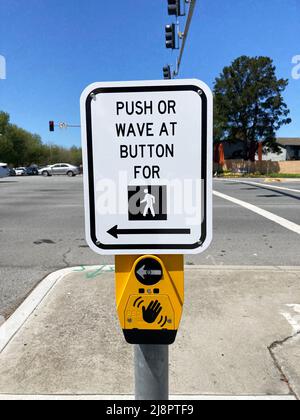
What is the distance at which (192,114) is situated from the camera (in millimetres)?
1159

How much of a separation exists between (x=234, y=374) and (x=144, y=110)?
2.18 m

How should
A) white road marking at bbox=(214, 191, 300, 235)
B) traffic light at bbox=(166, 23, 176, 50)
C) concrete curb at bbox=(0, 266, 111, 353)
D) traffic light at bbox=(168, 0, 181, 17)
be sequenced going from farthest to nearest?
traffic light at bbox=(166, 23, 176, 50)
traffic light at bbox=(168, 0, 181, 17)
white road marking at bbox=(214, 191, 300, 235)
concrete curb at bbox=(0, 266, 111, 353)

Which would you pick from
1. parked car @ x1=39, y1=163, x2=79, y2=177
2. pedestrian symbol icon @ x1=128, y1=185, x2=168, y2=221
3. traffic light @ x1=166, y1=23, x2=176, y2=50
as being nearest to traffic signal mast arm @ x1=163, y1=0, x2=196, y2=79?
traffic light @ x1=166, y1=23, x2=176, y2=50

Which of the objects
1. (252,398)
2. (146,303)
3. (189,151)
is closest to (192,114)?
(189,151)

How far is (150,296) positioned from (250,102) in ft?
149

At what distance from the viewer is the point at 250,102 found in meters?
42.6

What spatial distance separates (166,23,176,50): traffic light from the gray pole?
11.6m

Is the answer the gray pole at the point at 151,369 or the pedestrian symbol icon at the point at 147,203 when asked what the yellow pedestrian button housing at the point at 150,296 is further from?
the pedestrian symbol icon at the point at 147,203

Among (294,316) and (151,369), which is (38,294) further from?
(151,369)

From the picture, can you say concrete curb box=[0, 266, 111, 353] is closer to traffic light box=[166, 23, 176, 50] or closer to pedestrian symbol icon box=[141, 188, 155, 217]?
pedestrian symbol icon box=[141, 188, 155, 217]

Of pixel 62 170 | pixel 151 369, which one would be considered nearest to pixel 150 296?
pixel 151 369

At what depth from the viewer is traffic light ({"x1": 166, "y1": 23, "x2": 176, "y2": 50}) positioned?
438 inches

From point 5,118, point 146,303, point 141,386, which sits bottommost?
point 141,386
